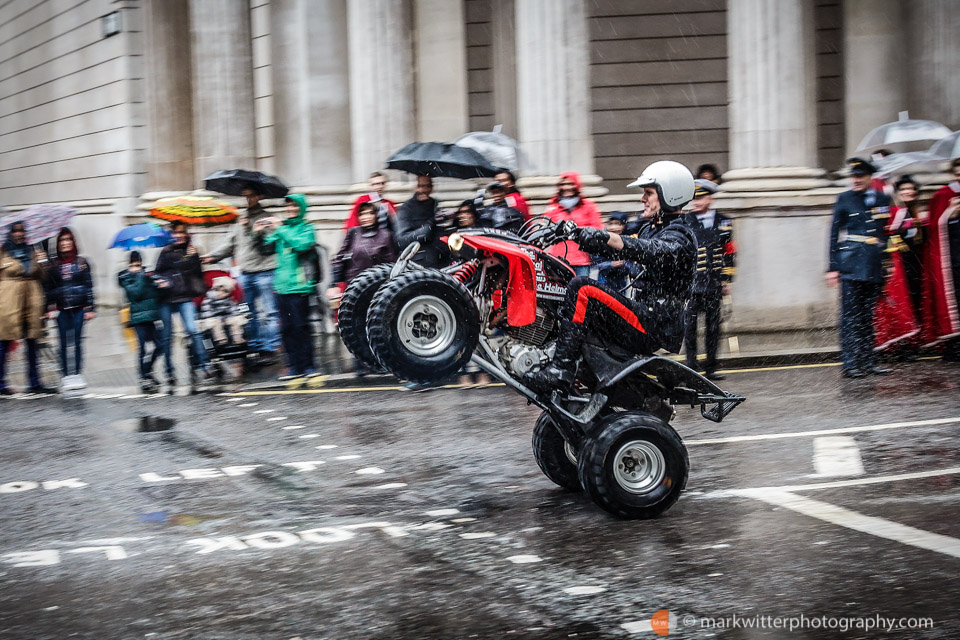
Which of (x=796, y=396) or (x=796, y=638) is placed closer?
(x=796, y=638)

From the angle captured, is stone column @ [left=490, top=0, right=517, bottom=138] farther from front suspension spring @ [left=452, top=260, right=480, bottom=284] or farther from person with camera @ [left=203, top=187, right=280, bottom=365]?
front suspension spring @ [left=452, top=260, right=480, bottom=284]

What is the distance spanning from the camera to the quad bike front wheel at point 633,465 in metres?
6.72

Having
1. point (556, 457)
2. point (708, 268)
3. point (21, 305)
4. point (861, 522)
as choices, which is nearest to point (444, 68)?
point (21, 305)

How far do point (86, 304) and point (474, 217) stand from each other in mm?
4715

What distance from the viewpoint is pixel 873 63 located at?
755 inches

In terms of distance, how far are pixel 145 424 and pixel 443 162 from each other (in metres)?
3.80

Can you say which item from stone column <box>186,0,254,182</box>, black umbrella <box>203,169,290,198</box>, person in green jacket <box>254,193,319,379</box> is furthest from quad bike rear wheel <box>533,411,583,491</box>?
stone column <box>186,0,254,182</box>

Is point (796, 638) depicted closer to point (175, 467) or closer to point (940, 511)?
point (940, 511)

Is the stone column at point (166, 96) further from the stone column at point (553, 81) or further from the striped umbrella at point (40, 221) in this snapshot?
the stone column at point (553, 81)

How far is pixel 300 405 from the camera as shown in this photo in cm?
1170

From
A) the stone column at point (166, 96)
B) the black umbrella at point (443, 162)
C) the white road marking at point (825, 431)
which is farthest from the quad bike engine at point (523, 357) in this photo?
the stone column at point (166, 96)

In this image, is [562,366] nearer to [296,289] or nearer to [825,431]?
[825,431]

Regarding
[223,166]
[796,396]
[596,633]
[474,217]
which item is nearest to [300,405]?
[474,217]

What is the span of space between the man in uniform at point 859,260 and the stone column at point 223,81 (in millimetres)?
12617
